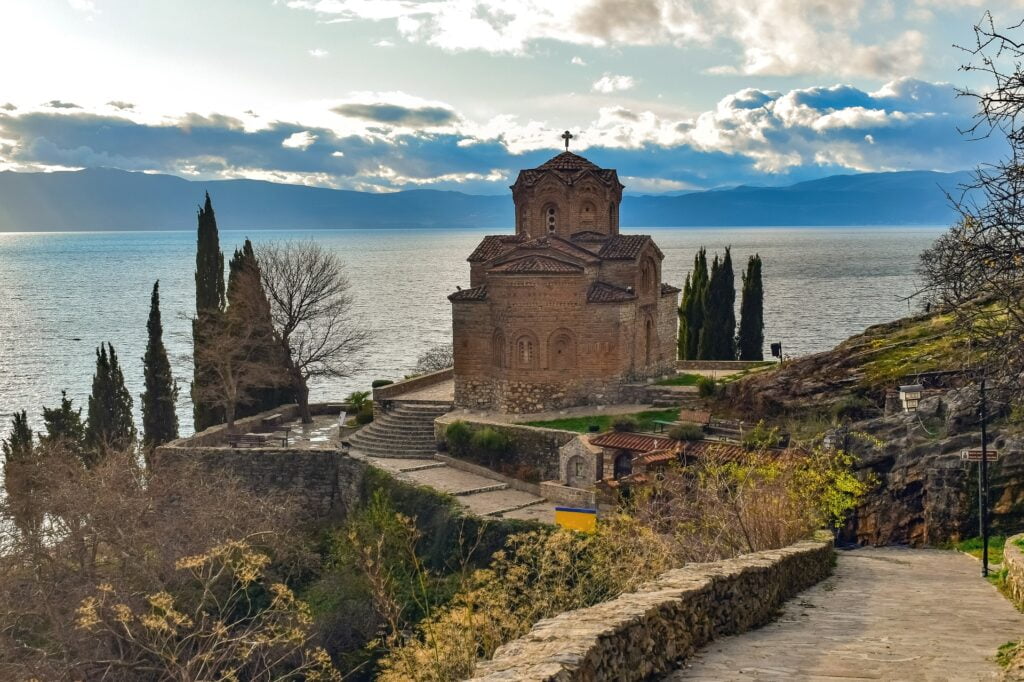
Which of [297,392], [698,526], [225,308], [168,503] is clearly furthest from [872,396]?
[225,308]

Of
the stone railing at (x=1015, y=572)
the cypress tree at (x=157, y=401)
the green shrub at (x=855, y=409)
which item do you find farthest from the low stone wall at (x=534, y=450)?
the stone railing at (x=1015, y=572)

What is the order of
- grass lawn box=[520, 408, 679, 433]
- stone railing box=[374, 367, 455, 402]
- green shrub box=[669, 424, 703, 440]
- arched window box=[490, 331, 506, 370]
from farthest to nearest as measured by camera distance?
stone railing box=[374, 367, 455, 402] → arched window box=[490, 331, 506, 370] → grass lawn box=[520, 408, 679, 433] → green shrub box=[669, 424, 703, 440]

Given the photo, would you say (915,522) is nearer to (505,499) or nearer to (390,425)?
(505,499)

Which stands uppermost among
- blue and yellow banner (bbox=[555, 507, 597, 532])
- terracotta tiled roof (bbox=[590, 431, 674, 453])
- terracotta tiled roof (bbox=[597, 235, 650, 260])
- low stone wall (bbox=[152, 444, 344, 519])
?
terracotta tiled roof (bbox=[597, 235, 650, 260])

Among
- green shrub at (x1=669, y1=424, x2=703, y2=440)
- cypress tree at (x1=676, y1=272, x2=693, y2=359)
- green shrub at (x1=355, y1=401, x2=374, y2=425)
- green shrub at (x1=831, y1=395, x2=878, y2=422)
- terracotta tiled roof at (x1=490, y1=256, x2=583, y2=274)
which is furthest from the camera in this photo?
cypress tree at (x1=676, y1=272, x2=693, y2=359)

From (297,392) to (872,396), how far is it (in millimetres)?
21828

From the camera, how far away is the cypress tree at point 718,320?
1687 inches

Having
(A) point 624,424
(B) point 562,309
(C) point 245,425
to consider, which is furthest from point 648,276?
(C) point 245,425

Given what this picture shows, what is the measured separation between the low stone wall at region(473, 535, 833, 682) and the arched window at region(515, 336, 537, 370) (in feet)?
63.9

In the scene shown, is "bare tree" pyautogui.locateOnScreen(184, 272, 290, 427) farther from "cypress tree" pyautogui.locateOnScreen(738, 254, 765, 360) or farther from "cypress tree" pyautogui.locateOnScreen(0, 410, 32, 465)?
"cypress tree" pyautogui.locateOnScreen(738, 254, 765, 360)

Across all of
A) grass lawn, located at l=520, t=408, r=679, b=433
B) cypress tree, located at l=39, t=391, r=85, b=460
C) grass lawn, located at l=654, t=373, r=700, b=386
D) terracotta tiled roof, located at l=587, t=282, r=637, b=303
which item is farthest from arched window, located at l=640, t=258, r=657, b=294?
cypress tree, located at l=39, t=391, r=85, b=460

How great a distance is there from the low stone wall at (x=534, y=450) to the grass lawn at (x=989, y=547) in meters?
12.7

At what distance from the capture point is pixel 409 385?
35062 millimetres

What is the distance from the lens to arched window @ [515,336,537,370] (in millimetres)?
30219
